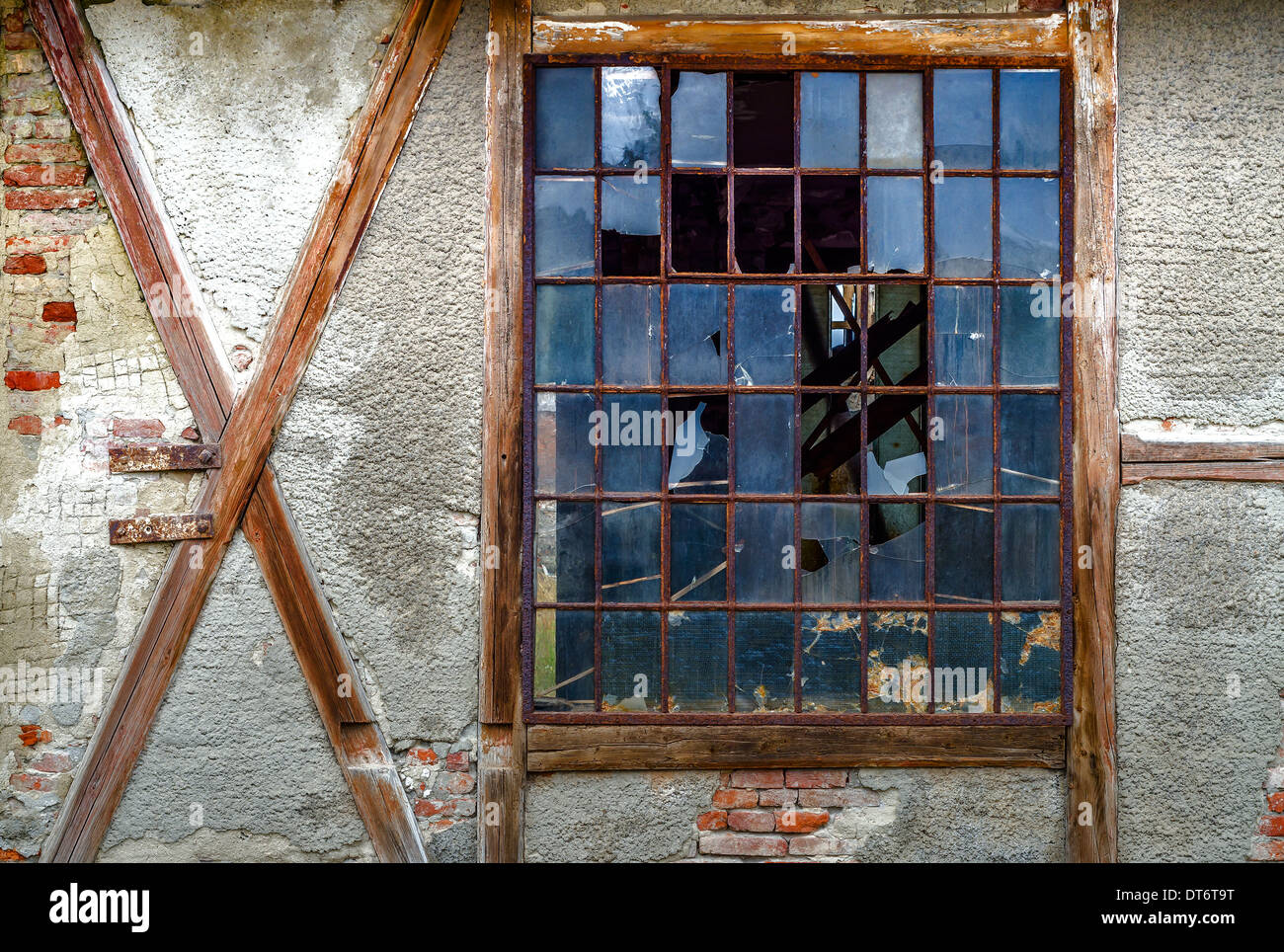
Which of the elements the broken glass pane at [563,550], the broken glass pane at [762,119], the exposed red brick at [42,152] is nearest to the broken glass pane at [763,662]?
the broken glass pane at [563,550]

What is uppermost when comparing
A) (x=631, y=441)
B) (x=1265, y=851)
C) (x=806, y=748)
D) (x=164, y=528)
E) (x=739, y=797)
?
(x=631, y=441)

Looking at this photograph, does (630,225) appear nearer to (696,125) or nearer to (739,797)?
(696,125)

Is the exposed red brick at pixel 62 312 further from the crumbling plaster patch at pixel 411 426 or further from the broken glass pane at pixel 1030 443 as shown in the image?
the broken glass pane at pixel 1030 443

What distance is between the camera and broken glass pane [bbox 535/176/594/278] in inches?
98.3

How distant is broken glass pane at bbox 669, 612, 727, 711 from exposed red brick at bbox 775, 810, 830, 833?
1.30 feet

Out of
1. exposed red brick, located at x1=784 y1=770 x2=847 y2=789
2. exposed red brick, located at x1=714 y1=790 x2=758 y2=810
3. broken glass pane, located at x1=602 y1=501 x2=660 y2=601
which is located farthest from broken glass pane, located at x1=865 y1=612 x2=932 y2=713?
broken glass pane, located at x1=602 y1=501 x2=660 y2=601

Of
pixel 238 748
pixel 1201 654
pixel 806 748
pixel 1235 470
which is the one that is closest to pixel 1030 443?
pixel 1235 470

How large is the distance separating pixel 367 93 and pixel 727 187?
3.88ft

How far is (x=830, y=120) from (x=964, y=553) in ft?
4.83

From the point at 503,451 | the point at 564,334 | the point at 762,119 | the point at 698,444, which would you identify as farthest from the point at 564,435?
the point at 762,119

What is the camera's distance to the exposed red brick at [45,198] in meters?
2.44

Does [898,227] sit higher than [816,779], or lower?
higher

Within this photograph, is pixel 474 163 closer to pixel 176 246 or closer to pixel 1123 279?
pixel 176 246

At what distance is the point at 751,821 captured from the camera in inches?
98.1
